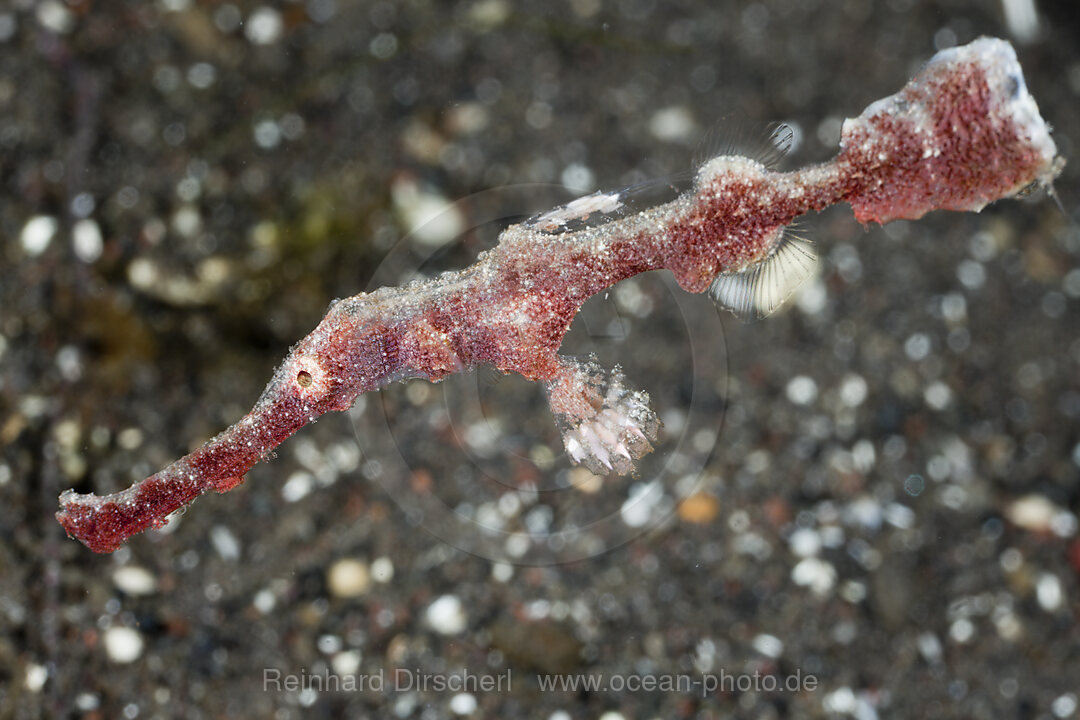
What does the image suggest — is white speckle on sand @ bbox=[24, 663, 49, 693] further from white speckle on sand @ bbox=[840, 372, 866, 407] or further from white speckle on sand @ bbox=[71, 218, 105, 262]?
white speckle on sand @ bbox=[840, 372, 866, 407]

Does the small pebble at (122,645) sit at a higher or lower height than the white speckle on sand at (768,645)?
higher

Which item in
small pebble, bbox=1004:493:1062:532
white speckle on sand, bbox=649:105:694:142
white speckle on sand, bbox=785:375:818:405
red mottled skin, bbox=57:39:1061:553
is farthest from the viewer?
white speckle on sand, bbox=649:105:694:142

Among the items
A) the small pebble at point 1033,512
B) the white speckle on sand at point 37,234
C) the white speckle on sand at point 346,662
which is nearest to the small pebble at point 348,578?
the white speckle on sand at point 346,662

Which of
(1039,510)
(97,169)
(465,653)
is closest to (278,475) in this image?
(465,653)

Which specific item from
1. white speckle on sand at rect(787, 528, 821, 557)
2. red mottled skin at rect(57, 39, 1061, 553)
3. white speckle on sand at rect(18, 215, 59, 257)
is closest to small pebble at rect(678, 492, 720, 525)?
white speckle on sand at rect(787, 528, 821, 557)

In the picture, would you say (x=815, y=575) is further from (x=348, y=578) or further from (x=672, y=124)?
(x=672, y=124)

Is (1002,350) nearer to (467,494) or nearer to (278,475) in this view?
(467,494)

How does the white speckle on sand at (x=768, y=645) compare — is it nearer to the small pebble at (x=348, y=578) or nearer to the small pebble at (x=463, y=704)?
the small pebble at (x=463, y=704)
